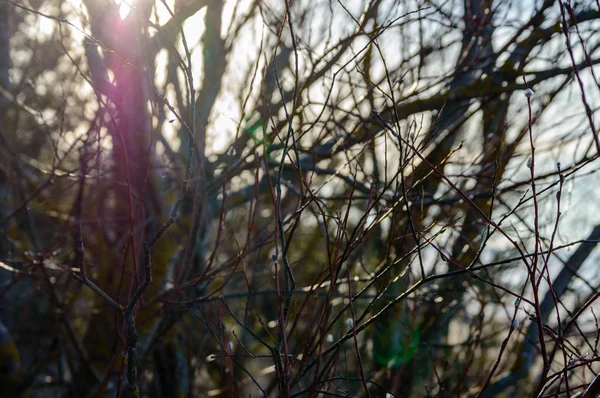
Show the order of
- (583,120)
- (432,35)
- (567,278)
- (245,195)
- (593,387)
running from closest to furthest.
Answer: (593,387) → (567,278) → (583,120) → (432,35) → (245,195)

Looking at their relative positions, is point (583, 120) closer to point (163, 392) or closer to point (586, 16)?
point (586, 16)

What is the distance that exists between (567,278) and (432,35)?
1936 mm

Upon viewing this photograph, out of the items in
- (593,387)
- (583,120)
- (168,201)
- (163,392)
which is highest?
(168,201)

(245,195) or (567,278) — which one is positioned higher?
(245,195)

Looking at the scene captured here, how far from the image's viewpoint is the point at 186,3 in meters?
3.52

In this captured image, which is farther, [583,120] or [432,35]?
[432,35]

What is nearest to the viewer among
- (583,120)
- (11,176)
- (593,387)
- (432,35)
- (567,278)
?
(593,387)

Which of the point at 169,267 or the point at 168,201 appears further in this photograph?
the point at 168,201

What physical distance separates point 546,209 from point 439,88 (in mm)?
1172

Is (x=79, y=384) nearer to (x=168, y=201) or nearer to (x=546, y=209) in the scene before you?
(x=168, y=201)

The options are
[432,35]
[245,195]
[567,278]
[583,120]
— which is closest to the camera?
[567,278]

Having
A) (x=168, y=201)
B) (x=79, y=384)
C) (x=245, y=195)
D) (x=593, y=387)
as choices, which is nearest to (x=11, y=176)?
(x=168, y=201)

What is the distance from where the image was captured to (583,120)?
379cm

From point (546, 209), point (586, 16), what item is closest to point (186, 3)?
point (586, 16)
